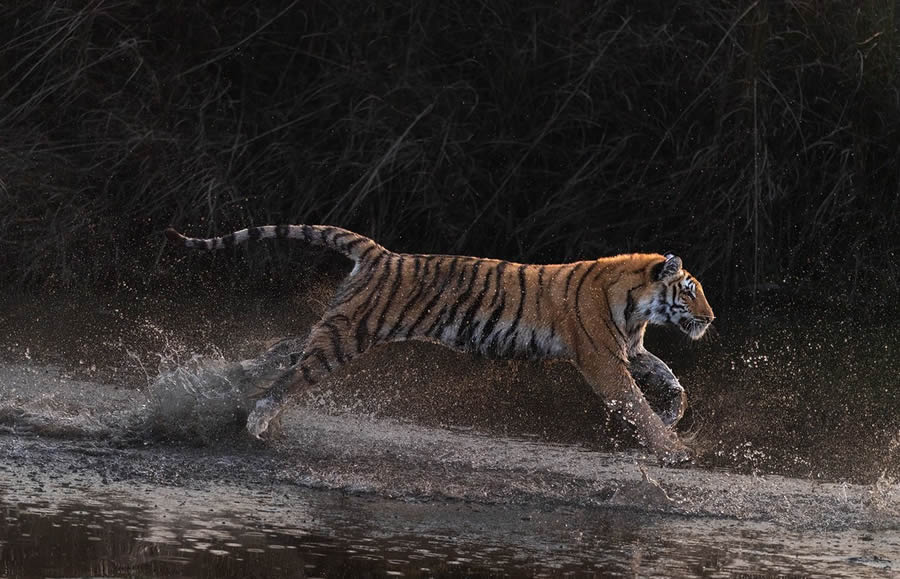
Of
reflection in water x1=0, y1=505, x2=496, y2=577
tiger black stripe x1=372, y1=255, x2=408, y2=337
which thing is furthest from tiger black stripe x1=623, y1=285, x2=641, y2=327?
reflection in water x1=0, y1=505, x2=496, y2=577

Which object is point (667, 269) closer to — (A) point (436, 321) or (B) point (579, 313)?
(B) point (579, 313)

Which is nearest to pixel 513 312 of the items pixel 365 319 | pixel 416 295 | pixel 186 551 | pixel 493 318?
pixel 493 318

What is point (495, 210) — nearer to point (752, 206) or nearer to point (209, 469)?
point (752, 206)

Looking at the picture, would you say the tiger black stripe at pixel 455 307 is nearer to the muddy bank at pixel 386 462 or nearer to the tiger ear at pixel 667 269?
the muddy bank at pixel 386 462

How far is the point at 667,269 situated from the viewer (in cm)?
708

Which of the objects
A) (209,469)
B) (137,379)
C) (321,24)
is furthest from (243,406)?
(321,24)

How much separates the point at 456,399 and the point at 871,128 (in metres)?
4.45

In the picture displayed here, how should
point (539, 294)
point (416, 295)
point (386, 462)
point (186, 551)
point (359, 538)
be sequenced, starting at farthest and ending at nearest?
point (539, 294) → point (416, 295) → point (386, 462) → point (359, 538) → point (186, 551)

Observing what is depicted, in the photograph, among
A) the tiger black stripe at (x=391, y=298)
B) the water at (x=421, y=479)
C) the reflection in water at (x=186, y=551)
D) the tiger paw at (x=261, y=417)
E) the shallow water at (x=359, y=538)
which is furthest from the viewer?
the tiger black stripe at (x=391, y=298)

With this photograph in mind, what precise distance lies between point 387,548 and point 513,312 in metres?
2.55

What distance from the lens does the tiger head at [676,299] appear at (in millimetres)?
7102

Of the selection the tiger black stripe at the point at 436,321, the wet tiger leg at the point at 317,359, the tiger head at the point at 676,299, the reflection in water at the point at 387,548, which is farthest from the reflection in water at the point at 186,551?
the tiger head at the point at 676,299

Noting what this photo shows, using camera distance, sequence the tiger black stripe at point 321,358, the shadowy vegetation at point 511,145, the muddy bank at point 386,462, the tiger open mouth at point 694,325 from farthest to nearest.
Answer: the shadowy vegetation at point 511,145 < the tiger open mouth at point 694,325 < the tiger black stripe at point 321,358 < the muddy bank at point 386,462

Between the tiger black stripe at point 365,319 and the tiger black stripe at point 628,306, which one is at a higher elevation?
the tiger black stripe at point 628,306
